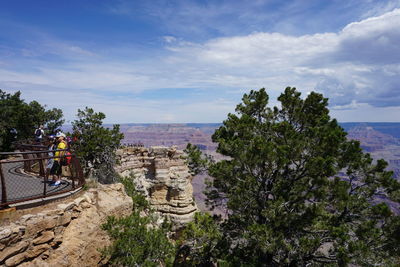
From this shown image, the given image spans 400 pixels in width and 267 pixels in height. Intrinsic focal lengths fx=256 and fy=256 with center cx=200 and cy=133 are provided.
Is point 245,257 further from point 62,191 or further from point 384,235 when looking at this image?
point 62,191

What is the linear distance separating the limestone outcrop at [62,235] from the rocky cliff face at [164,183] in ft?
44.1

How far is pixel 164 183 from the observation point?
995 inches

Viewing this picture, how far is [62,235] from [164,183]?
53.6 feet

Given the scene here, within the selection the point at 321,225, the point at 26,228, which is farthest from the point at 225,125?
the point at 26,228

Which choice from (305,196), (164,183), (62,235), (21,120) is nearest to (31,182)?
(62,235)

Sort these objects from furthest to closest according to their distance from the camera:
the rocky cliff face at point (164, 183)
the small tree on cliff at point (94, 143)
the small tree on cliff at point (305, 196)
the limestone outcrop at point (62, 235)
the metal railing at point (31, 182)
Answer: the rocky cliff face at point (164, 183)
the small tree on cliff at point (94, 143)
the small tree on cliff at point (305, 196)
the metal railing at point (31, 182)
the limestone outcrop at point (62, 235)

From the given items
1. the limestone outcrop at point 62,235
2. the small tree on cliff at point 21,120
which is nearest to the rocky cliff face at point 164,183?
the small tree on cliff at point 21,120

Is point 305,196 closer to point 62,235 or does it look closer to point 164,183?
point 62,235

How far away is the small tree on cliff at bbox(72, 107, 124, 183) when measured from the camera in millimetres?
17438

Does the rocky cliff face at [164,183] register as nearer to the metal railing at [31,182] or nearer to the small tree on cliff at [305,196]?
the metal railing at [31,182]

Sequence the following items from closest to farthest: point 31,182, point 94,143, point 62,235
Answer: point 62,235
point 31,182
point 94,143

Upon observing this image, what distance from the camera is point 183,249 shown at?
42.1 ft

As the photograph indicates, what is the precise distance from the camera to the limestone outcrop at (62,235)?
767 cm

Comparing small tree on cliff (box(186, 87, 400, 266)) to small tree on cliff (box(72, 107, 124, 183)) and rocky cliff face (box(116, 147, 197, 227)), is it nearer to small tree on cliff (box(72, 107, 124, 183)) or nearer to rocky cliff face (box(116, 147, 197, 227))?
small tree on cliff (box(72, 107, 124, 183))
